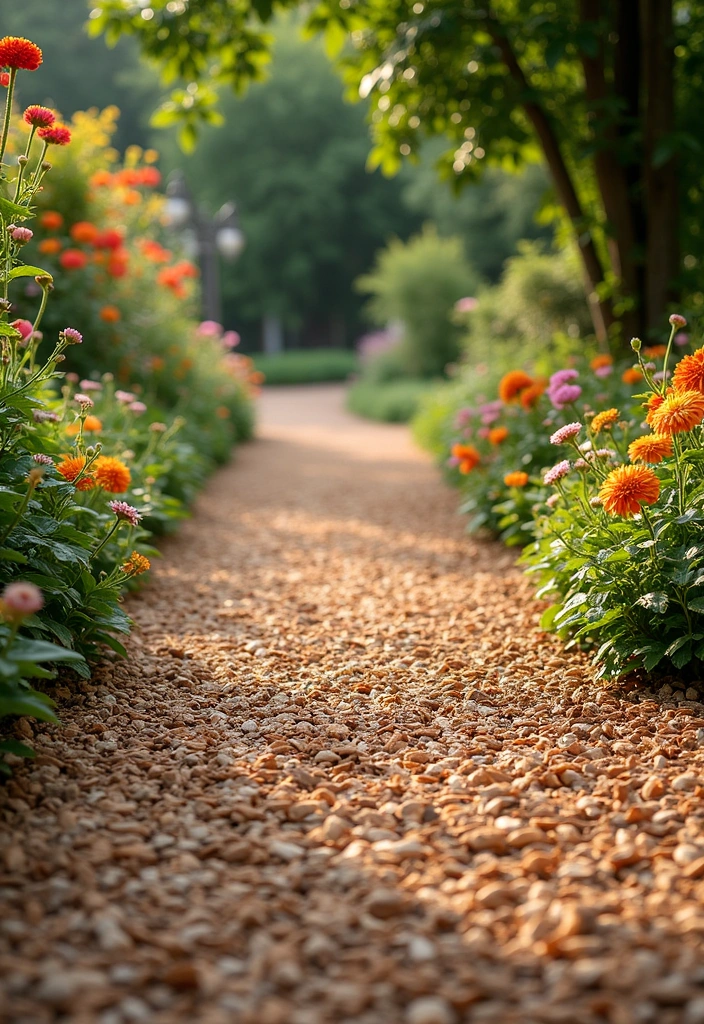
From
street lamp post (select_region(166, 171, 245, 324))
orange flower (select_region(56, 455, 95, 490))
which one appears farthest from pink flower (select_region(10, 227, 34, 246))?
street lamp post (select_region(166, 171, 245, 324))

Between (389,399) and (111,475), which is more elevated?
(389,399)

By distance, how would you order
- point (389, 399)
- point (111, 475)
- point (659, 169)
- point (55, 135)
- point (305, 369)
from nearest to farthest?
point (55, 135) → point (111, 475) → point (659, 169) → point (389, 399) → point (305, 369)

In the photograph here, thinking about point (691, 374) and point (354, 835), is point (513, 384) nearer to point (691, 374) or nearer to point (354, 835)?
point (691, 374)

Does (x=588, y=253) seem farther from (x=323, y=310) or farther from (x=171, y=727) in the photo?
(x=323, y=310)

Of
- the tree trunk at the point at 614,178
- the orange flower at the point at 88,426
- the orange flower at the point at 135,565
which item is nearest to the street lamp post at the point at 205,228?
the tree trunk at the point at 614,178

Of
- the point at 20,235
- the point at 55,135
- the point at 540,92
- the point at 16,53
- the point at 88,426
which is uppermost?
the point at 540,92

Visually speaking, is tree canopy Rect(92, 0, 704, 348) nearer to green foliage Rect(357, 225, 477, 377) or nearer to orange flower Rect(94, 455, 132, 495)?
orange flower Rect(94, 455, 132, 495)

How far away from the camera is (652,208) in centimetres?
531

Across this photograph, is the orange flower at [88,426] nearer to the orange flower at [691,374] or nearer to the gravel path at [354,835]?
the gravel path at [354,835]

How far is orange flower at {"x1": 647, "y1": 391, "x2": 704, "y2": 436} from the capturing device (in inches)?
84.5

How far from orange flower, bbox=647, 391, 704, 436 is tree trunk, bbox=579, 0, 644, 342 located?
347 cm

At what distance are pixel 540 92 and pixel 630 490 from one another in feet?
13.0

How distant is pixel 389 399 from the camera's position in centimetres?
1460

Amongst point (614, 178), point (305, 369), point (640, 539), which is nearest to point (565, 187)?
point (614, 178)
